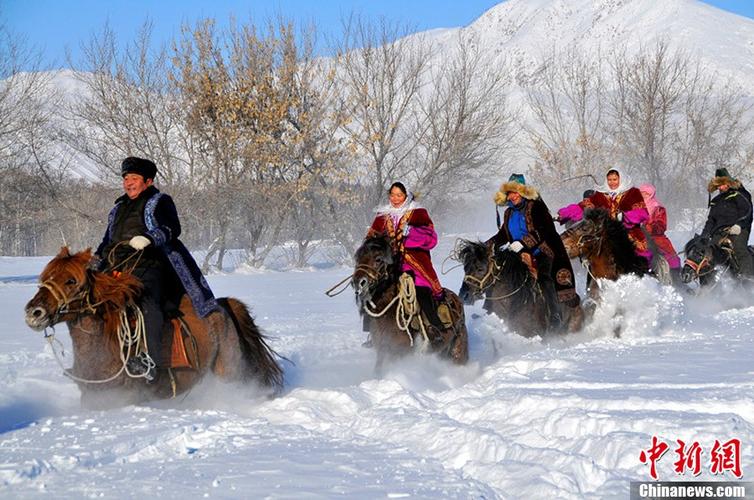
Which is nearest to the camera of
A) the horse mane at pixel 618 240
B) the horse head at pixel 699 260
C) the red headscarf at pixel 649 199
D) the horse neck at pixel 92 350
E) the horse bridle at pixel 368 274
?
Result: the horse neck at pixel 92 350

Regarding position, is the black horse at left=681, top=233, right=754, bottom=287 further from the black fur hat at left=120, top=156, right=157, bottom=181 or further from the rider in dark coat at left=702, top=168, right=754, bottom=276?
the black fur hat at left=120, top=156, right=157, bottom=181

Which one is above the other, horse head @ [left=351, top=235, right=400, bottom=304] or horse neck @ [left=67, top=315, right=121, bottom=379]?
horse head @ [left=351, top=235, right=400, bottom=304]

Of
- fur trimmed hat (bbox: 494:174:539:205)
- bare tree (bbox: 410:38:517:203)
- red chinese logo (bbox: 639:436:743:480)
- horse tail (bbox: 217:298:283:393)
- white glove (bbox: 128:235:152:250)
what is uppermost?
bare tree (bbox: 410:38:517:203)

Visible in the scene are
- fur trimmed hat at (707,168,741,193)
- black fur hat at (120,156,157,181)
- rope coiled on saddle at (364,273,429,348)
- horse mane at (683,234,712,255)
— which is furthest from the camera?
fur trimmed hat at (707,168,741,193)

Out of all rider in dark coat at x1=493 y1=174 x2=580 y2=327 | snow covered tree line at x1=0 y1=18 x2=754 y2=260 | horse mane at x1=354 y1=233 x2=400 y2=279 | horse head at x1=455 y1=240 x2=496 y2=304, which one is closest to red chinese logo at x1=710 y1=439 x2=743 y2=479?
horse mane at x1=354 y1=233 x2=400 y2=279

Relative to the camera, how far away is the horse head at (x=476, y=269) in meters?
9.39

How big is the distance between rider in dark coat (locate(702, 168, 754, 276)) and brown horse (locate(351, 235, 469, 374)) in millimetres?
7632

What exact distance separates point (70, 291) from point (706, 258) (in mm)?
10170

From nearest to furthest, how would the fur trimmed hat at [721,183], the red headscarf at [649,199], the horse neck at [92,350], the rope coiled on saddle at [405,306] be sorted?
the horse neck at [92,350] → the rope coiled on saddle at [405,306] → the red headscarf at [649,199] → the fur trimmed hat at [721,183]

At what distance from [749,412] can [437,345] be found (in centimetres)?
310

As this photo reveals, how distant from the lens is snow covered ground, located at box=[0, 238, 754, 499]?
4.29m

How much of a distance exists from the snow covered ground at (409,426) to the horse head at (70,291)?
0.71 metres

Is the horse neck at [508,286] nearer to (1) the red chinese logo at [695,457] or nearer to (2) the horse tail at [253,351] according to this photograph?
(2) the horse tail at [253,351]

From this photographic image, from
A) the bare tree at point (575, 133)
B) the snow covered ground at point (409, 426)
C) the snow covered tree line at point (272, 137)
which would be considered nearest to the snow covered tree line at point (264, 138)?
the snow covered tree line at point (272, 137)
